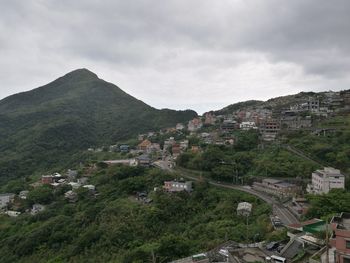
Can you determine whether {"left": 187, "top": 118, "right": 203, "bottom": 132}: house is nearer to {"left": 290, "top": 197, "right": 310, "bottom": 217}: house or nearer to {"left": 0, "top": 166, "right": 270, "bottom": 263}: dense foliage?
{"left": 0, "top": 166, "right": 270, "bottom": 263}: dense foliage

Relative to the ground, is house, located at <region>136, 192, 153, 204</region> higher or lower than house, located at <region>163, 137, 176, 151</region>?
lower

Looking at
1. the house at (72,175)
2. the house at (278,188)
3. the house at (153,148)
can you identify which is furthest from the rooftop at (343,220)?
the house at (153,148)

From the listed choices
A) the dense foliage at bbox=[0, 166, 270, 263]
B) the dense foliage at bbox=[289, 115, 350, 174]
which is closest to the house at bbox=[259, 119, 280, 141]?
the dense foliage at bbox=[289, 115, 350, 174]

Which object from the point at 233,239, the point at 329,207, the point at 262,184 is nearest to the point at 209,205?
the point at 262,184

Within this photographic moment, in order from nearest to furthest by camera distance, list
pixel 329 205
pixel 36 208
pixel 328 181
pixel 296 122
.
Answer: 1. pixel 329 205
2. pixel 328 181
3. pixel 36 208
4. pixel 296 122

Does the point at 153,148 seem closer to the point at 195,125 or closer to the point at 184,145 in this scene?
the point at 184,145

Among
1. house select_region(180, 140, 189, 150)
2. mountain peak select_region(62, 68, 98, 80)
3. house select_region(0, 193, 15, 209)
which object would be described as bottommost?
house select_region(0, 193, 15, 209)

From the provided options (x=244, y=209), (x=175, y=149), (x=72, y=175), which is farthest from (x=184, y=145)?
(x=244, y=209)
